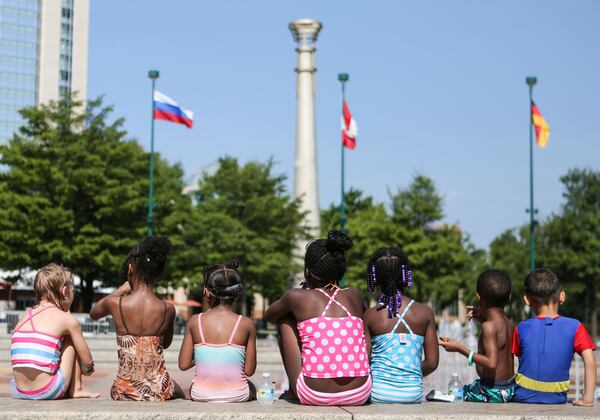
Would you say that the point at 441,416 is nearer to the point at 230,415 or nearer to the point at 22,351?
the point at 230,415

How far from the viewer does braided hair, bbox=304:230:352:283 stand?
6246mm

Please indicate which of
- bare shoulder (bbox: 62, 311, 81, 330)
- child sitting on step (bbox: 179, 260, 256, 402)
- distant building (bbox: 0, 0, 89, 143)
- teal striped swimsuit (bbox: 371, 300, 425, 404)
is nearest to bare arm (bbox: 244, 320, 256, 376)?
child sitting on step (bbox: 179, 260, 256, 402)

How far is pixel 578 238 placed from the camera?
4731 centimetres

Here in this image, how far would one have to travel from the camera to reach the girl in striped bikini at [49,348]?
6.08 meters

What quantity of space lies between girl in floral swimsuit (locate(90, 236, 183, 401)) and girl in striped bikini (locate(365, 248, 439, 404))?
1439mm

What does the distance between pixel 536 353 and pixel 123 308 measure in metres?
2.87

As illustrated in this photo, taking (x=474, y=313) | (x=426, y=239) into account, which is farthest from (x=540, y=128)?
(x=474, y=313)

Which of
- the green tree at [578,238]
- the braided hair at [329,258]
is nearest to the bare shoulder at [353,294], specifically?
the braided hair at [329,258]

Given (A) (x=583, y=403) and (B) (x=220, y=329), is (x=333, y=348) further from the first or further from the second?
(A) (x=583, y=403)

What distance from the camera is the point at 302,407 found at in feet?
18.4

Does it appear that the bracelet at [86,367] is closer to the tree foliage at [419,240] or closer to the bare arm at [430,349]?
the bare arm at [430,349]

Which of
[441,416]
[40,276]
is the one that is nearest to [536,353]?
[441,416]

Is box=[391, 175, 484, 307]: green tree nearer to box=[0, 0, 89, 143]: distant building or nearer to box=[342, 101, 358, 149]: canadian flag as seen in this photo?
box=[342, 101, 358, 149]: canadian flag

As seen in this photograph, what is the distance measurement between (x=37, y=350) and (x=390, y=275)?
2.42 metres
